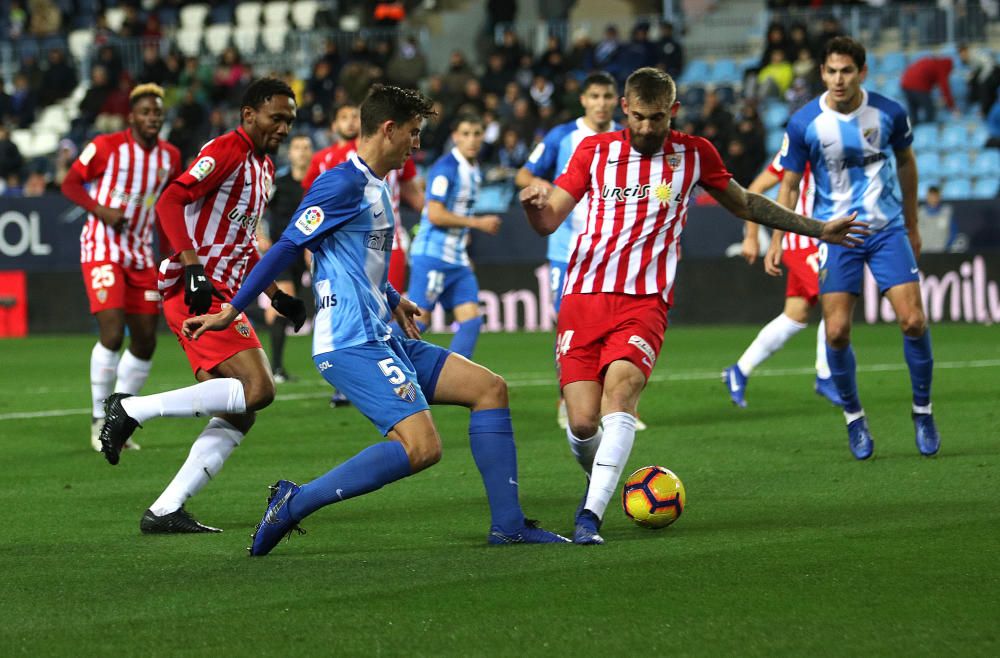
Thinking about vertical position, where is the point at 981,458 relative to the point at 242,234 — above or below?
below

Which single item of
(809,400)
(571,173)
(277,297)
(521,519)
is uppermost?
(571,173)

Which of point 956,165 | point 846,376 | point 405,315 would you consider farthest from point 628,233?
point 956,165

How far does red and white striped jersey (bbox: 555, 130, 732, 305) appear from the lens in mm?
6957

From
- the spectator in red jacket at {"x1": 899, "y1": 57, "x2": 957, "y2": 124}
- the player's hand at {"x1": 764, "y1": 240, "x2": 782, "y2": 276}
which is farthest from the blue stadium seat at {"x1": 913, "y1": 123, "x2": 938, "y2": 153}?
the player's hand at {"x1": 764, "y1": 240, "x2": 782, "y2": 276}

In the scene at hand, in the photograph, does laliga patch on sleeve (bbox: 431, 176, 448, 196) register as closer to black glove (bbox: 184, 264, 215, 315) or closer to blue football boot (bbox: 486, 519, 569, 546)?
black glove (bbox: 184, 264, 215, 315)

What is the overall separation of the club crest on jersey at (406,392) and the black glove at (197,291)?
100cm

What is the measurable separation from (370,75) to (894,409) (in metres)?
14.6

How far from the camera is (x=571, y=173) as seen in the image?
7.04 meters

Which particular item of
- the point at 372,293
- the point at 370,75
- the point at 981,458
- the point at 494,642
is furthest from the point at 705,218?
the point at 494,642

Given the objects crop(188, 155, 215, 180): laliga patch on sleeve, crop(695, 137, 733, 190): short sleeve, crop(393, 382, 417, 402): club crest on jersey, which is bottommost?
crop(393, 382, 417, 402): club crest on jersey

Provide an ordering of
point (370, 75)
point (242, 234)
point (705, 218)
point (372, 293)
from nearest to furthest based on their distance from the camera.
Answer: point (372, 293) → point (242, 234) → point (705, 218) → point (370, 75)

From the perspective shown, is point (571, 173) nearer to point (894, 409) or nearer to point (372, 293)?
point (372, 293)

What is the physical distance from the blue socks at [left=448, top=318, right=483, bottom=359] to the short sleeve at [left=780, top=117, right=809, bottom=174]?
342 centimetres

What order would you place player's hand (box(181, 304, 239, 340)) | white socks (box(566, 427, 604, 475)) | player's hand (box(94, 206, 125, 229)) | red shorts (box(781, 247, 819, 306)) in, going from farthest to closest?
red shorts (box(781, 247, 819, 306)), player's hand (box(94, 206, 125, 229)), white socks (box(566, 427, 604, 475)), player's hand (box(181, 304, 239, 340))
